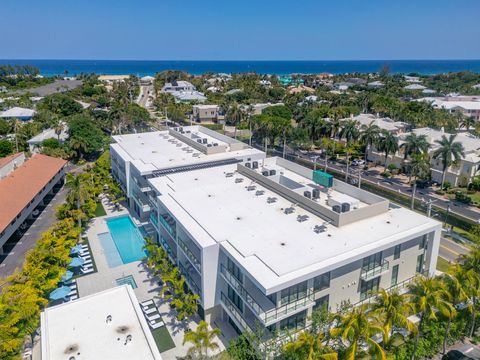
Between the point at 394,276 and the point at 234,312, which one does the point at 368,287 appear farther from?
the point at 234,312

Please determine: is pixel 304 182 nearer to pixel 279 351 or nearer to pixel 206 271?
pixel 206 271

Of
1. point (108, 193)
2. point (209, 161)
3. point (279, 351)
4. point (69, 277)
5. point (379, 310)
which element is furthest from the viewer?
point (108, 193)

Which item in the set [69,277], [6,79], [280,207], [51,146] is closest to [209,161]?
[280,207]

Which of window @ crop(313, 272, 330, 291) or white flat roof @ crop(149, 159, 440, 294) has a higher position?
white flat roof @ crop(149, 159, 440, 294)

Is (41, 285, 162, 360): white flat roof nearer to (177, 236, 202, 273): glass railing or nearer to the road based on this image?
(177, 236, 202, 273): glass railing

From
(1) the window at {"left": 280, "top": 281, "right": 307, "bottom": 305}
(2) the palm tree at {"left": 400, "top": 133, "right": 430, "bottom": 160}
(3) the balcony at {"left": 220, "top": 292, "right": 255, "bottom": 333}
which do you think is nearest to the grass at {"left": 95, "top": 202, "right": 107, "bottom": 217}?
(3) the balcony at {"left": 220, "top": 292, "right": 255, "bottom": 333}
